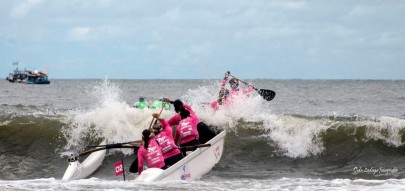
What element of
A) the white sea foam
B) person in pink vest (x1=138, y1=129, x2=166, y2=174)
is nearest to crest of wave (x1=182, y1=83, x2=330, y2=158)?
the white sea foam

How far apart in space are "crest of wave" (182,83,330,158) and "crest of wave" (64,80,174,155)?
1893mm

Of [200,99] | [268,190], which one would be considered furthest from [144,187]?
[200,99]

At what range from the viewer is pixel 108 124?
19156 millimetres

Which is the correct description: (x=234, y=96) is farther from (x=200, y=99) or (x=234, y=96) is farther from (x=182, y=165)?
(x=182, y=165)

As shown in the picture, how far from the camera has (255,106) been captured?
20484 mm

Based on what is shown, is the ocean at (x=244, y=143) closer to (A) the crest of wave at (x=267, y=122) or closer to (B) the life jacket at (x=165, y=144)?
(A) the crest of wave at (x=267, y=122)

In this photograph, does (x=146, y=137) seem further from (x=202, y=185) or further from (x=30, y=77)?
(x=30, y=77)

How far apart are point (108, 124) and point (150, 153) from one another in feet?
24.3

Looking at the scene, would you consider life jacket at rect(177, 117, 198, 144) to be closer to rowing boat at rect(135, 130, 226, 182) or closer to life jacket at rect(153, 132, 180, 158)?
rowing boat at rect(135, 130, 226, 182)

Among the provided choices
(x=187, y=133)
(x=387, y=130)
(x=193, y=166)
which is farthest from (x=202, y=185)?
(x=387, y=130)

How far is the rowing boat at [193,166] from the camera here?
11586mm

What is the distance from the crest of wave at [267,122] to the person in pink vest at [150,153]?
6.02 m

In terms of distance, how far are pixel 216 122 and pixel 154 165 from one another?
750 centimetres

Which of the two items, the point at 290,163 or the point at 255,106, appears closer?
the point at 290,163
